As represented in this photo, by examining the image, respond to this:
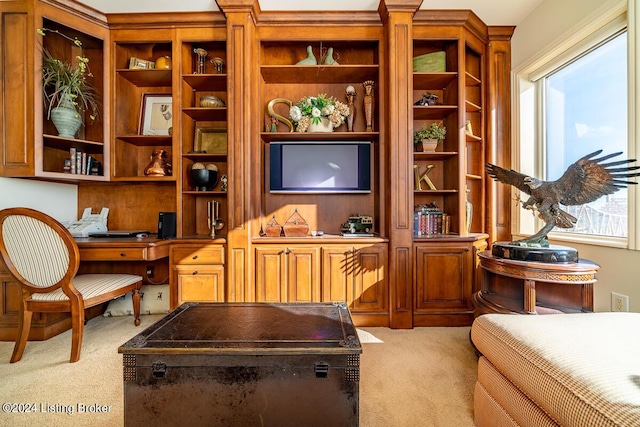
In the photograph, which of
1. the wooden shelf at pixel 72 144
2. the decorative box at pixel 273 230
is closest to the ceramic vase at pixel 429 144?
the decorative box at pixel 273 230

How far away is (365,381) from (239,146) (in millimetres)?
2119

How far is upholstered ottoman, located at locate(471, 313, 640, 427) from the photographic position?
0.83 meters

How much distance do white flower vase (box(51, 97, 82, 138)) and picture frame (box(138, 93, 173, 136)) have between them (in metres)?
0.57

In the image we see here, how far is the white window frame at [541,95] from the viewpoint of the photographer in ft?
6.21

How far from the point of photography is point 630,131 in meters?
1.90

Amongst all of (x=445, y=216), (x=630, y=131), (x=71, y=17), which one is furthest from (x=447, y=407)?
(x=71, y=17)

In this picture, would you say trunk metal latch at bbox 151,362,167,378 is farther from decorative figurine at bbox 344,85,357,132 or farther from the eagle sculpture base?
decorative figurine at bbox 344,85,357,132

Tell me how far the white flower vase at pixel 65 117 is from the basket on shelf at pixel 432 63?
3.18 metres

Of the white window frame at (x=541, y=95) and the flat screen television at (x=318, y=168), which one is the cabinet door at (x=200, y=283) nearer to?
the flat screen television at (x=318, y=168)

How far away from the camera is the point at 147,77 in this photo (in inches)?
Answer: 116

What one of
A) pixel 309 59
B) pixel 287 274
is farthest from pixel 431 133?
pixel 287 274

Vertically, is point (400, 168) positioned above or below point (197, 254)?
above

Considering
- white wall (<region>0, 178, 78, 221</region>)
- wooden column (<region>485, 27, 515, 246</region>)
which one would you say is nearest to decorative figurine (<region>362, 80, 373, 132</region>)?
wooden column (<region>485, 27, 515, 246</region>)

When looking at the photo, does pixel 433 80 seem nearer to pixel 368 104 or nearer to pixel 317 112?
pixel 368 104
